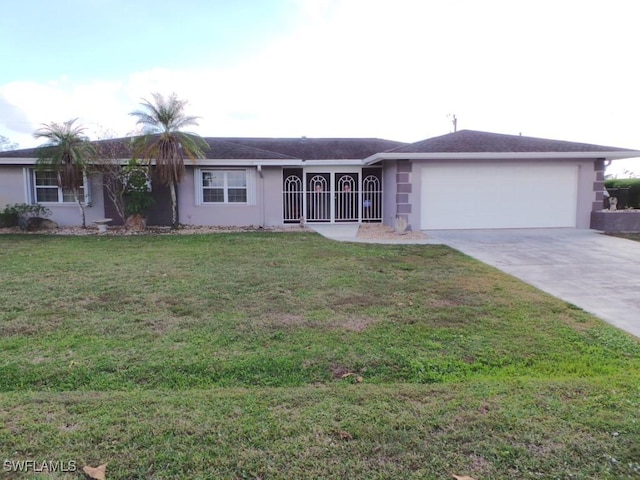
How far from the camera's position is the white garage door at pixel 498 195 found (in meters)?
13.9

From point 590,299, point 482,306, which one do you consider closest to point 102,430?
point 482,306

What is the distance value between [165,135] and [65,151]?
318cm

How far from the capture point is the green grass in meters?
2.38

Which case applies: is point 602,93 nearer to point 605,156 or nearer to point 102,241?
point 605,156

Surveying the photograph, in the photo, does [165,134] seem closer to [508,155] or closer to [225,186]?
[225,186]

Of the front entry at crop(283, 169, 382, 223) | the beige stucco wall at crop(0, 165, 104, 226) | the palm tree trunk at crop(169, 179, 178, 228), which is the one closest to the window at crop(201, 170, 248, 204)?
the palm tree trunk at crop(169, 179, 178, 228)

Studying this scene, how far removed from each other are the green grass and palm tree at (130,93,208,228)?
743cm

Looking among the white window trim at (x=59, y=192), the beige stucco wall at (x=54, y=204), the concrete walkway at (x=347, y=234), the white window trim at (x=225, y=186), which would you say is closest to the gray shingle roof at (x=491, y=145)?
the concrete walkway at (x=347, y=234)

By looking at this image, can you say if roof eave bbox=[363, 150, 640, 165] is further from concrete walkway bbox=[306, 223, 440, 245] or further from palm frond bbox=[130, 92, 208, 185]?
palm frond bbox=[130, 92, 208, 185]

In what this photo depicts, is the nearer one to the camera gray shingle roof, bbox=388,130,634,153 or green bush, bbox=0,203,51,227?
gray shingle roof, bbox=388,130,634,153

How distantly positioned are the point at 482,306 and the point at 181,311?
3.85 m

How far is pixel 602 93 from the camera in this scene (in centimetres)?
1814

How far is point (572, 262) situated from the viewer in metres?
8.67

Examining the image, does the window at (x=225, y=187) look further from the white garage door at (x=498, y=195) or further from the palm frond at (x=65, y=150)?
the white garage door at (x=498, y=195)
